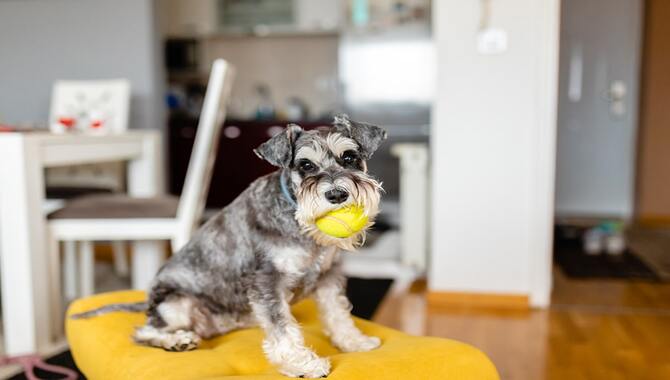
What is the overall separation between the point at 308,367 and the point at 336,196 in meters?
0.43

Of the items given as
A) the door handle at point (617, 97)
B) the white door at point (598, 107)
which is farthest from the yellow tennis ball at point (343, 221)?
the door handle at point (617, 97)

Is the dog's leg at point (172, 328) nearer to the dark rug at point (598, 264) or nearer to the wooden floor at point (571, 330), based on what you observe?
the wooden floor at point (571, 330)

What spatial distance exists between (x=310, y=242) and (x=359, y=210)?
0.21 meters

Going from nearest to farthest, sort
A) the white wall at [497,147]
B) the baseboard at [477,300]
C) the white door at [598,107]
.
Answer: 1. the white wall at [497,147]
2. the baseboard at [477,300]
3. the white door at [598,107]

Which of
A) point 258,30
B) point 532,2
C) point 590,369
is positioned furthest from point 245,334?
point 258,30

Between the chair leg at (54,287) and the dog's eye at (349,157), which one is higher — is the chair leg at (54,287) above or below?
below

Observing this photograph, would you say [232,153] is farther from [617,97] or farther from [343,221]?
[343,221]

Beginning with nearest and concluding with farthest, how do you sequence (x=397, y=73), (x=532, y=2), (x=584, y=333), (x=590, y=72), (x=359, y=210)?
1. (x=359, y=210)
2. (x=584, y=333)
3. (x=532, y=2)
4. (x=397, y=73)
5. (x=590, y=72)

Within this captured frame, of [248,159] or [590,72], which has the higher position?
[590,72]

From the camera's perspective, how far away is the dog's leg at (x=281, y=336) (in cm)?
157

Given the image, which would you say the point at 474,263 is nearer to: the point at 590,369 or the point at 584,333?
the point at 584,333

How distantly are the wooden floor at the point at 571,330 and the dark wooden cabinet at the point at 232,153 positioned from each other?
2.97 meters

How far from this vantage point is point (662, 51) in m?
6.11

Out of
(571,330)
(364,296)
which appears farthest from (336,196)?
(364,296)
